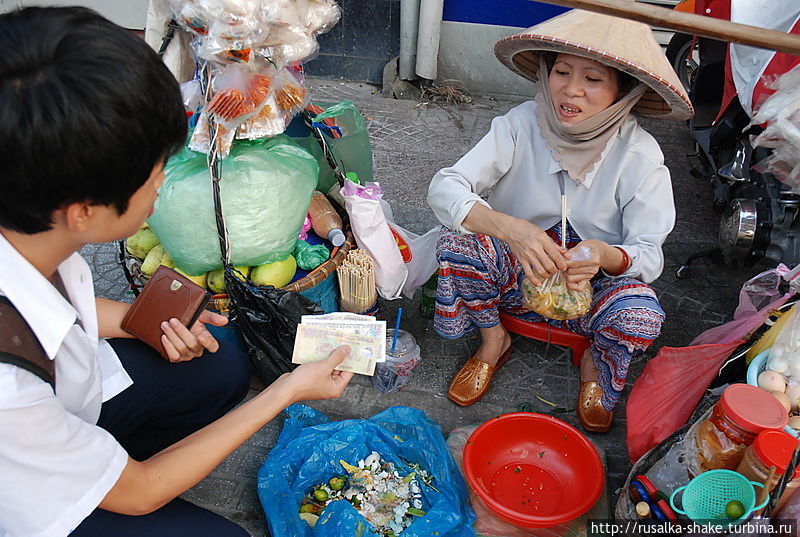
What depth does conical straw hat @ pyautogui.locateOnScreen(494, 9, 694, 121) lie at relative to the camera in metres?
1.92

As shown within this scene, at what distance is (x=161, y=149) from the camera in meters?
1.16

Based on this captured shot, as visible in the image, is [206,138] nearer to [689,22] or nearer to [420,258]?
[420,258]

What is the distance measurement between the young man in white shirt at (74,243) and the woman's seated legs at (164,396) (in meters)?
0.30

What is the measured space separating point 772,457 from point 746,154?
2038 mm

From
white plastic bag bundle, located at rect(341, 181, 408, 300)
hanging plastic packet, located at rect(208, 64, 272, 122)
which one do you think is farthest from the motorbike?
hanging plastic packet, located at rect(208, 64, 272, 122)

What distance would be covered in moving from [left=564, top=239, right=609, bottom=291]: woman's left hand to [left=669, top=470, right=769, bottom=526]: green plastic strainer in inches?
27.9

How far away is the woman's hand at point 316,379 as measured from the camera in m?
1.60

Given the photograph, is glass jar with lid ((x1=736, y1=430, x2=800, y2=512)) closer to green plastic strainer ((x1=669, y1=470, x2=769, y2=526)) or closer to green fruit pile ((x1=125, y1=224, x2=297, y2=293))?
green plastic strainer ((x1=669, y1=470, x2=769, y2=526))

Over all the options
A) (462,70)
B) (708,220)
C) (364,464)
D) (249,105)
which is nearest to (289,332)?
(364,464)

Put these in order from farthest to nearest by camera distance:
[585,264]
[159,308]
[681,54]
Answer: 1. [681,54]
2. [585,264]
3. [159,308]

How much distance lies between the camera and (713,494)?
1.58 metres

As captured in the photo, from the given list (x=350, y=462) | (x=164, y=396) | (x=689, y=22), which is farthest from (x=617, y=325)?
(x=164, y=396)

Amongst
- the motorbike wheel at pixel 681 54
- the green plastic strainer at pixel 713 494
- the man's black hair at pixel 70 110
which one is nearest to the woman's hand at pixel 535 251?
the green plastic strainer at pixel 713 494

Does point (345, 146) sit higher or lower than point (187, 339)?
higher
